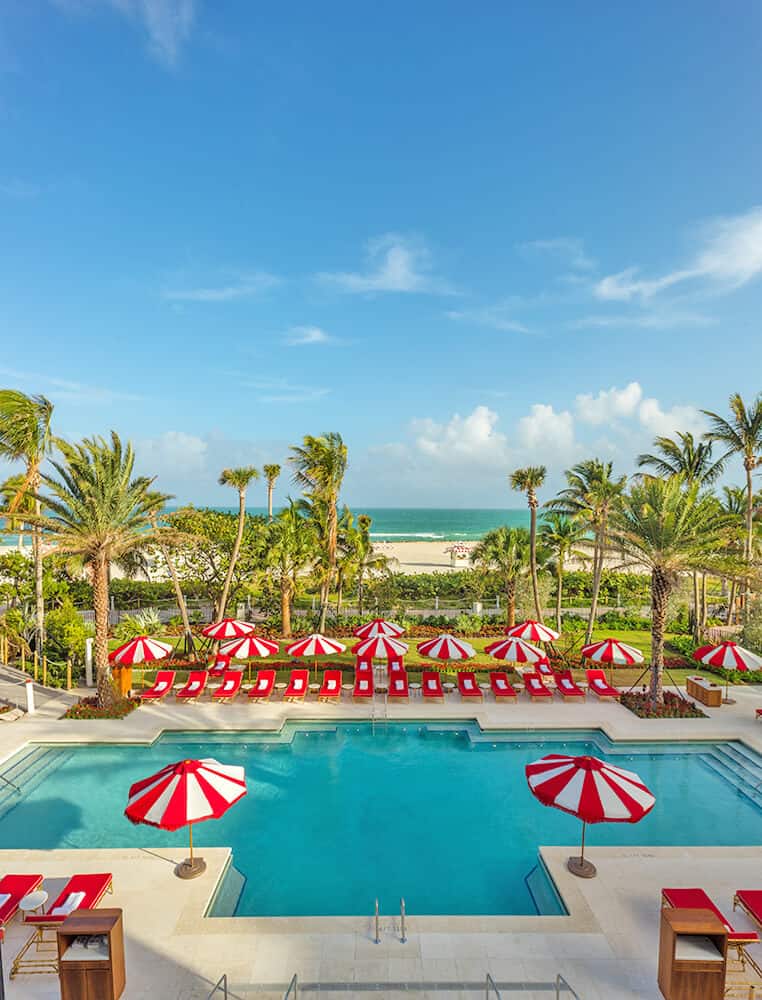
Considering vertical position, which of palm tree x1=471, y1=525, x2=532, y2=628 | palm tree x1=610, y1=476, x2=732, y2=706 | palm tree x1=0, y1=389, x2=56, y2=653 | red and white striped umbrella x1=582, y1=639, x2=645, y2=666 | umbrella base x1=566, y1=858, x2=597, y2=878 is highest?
palm tree x1=0, y1=389, x2=56, y2=653

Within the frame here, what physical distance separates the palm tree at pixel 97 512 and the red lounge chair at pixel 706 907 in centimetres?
1390

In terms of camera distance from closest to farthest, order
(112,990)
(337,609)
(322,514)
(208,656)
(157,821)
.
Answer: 1. (112,990)
2. (157,821)
3. (208,656)
4. (322,514)
5. (337,609)

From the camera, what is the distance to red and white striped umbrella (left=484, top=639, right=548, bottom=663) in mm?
16562

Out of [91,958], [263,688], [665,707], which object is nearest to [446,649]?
[263,688]

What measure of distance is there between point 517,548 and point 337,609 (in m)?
9.57

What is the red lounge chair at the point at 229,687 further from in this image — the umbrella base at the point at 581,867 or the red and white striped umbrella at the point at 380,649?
the umbrella base at the point at 581,867

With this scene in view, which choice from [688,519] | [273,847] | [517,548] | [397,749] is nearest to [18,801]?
[273,847]

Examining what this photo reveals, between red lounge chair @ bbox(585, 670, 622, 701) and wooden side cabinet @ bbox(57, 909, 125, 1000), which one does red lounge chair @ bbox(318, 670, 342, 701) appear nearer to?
red lounge chair @ bbox(585, 670, 622, 701)

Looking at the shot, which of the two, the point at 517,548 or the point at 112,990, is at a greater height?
the point at 517,548

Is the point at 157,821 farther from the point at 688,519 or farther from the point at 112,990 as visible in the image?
the point at 688,519

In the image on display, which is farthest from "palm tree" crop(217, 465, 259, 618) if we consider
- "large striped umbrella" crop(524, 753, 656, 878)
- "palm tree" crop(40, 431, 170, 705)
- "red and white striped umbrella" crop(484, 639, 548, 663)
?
"large striped umbrella" crop(524, 753, 656, 878)

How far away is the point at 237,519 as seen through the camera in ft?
82.3

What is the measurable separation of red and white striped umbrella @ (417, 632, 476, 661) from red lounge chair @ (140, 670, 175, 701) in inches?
291

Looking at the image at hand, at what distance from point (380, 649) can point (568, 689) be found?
18.8 ft
